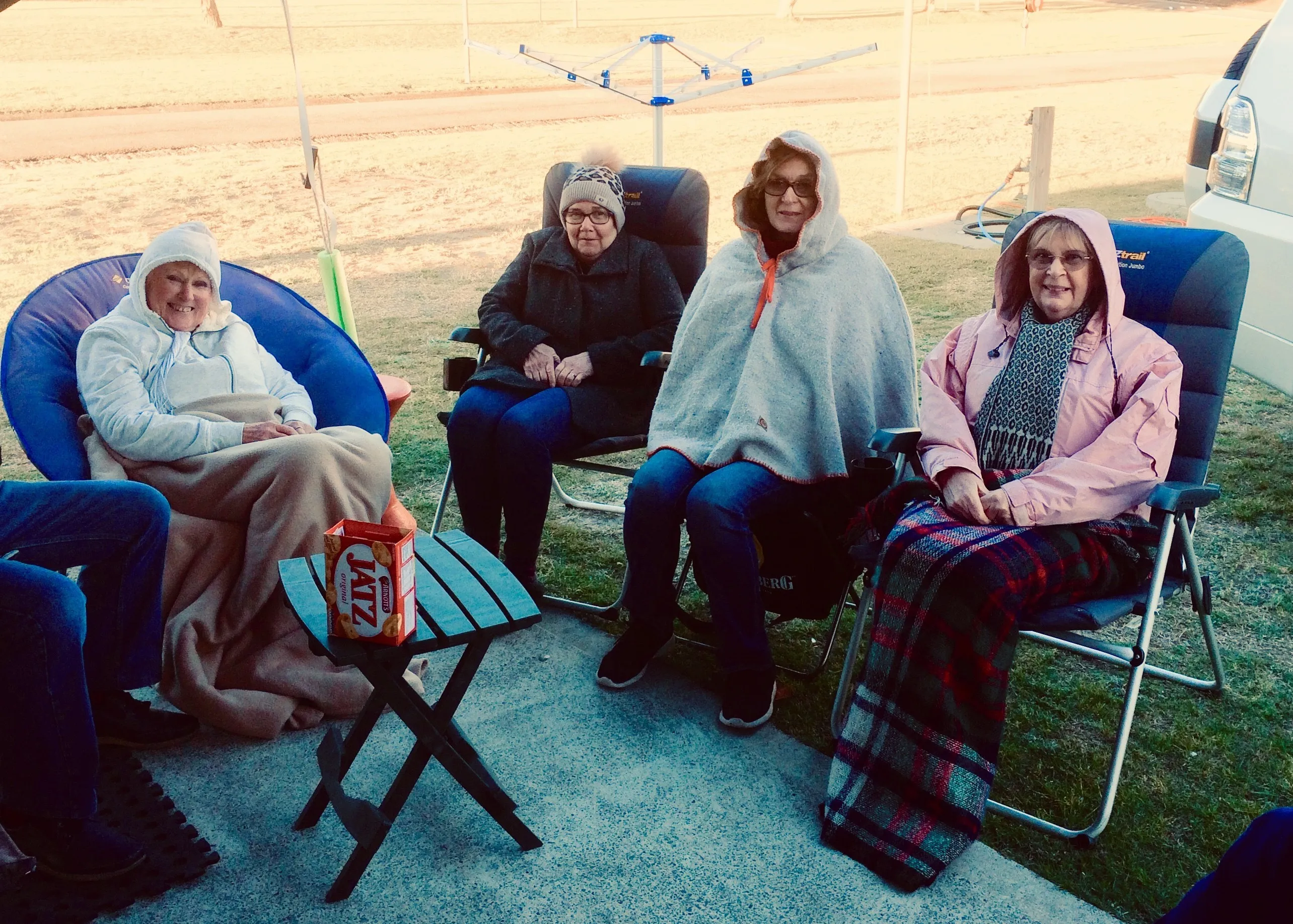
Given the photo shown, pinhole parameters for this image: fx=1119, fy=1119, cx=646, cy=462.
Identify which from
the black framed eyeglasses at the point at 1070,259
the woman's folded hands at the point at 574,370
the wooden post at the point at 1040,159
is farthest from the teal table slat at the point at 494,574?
the wooden post at the point at 1040,159

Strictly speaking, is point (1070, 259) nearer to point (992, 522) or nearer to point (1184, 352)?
point (1184, 352)

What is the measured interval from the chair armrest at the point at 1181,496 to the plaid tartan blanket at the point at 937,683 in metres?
0.19

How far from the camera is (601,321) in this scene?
3.83 m

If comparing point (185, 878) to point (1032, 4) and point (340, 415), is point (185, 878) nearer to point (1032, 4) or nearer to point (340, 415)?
point (340, 415)

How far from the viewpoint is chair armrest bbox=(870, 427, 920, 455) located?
9.69ft

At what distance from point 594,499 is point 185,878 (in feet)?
7.83

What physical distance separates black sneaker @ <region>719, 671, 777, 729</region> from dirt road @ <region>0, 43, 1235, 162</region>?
12.3 metres

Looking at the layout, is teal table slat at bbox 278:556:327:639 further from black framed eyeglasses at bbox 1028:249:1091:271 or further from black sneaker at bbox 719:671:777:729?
black framed eyeglasses at bbox 1028:249:1091:271

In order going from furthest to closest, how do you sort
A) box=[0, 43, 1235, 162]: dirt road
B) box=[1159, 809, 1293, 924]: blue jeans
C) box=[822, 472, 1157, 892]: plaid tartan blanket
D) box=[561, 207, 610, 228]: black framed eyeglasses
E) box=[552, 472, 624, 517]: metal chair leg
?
box=[0, 43, 1235, 162]: dirt road, box=[552, 472, 624, 517]: metal chair leg, box=[561, 207, 610, 228]: black framed eyeglasses, box=[822, 472, 1157, 892]: plaid tartan blanket, box=[1159, 809, 1293, 924]: blue jeans

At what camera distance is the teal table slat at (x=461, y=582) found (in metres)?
2.36

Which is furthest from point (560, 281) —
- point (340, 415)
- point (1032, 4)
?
point (1032, 4)

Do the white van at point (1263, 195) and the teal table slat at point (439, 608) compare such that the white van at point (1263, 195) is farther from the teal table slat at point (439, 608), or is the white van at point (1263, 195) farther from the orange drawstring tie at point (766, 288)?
the teal table slat at point (439, 608)

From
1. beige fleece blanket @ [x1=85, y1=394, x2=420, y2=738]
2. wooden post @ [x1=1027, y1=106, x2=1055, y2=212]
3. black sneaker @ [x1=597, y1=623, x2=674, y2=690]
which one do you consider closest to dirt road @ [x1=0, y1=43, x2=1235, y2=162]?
wooden post @ [x1=1027, y1=106, x2=1055, y2=212]

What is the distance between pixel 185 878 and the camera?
8.03ft
